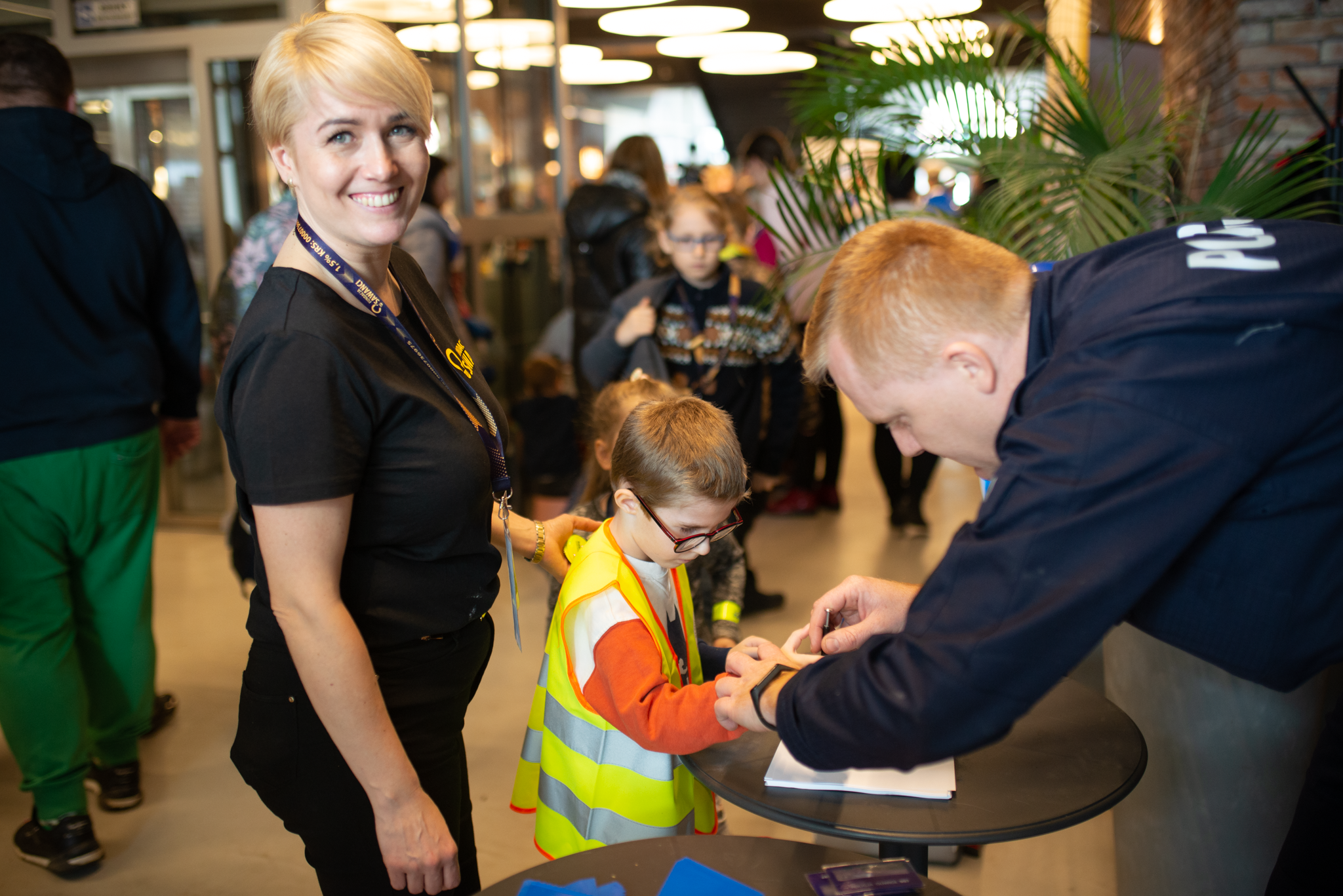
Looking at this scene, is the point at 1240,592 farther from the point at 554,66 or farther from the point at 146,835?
the point at 554,66

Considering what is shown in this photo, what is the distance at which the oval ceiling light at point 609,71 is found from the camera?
1292 cm

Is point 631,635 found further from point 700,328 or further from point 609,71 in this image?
point 609,71

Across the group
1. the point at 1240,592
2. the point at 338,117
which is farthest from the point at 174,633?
the point at 1240,592

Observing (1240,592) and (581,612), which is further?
(581,612)

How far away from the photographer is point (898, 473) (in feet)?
15.7

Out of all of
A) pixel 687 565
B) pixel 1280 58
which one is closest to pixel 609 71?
pixel 1280 58

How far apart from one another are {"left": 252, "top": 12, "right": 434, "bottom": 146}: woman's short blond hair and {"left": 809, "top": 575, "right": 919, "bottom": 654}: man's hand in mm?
858

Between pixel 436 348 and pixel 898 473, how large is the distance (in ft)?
12.3

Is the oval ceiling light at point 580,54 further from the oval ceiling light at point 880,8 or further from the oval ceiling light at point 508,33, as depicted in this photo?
the oval ceiling light at point 508,33

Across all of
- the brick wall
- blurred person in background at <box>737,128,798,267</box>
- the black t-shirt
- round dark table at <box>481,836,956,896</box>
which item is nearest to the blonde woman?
the black t-shirt

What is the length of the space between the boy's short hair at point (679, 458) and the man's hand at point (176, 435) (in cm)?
166

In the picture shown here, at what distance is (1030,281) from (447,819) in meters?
0.99

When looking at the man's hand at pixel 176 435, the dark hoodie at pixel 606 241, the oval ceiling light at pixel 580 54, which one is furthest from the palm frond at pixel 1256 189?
the oval ceiling light at pixel 580 54

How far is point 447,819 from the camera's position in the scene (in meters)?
1.35
